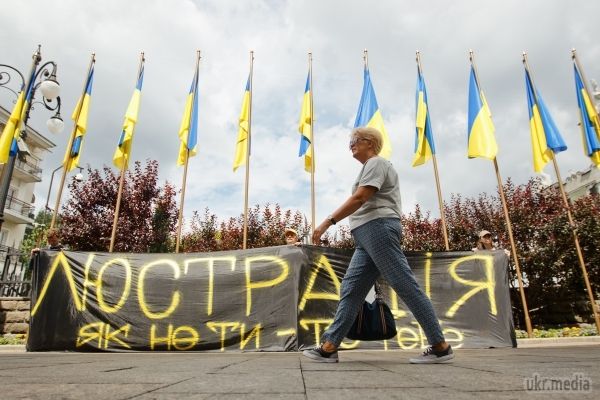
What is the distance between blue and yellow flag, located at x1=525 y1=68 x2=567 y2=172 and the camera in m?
9.41

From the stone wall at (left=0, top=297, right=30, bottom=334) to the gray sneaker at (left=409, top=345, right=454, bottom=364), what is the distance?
353 inches

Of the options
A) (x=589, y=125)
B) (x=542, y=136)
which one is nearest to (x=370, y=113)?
(x=542, y=136)

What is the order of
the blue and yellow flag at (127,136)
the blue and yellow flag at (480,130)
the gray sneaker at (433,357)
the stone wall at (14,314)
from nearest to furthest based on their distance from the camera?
the gray sneaker at (433,357) < the stone wall at (14,314) < the blue and yellow flag at (480,130) < the blue and yellow flag at (127,136)

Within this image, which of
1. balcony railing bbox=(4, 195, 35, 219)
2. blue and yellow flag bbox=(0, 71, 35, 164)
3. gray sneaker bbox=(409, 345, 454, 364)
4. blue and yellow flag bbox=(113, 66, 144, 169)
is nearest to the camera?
gray sneaker bbox=(409, 345, 454, 364)

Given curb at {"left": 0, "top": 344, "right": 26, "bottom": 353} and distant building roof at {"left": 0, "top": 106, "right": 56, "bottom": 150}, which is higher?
distant building roof at {"left": 0, "top": 106, "right": 56, "bottom": 150}

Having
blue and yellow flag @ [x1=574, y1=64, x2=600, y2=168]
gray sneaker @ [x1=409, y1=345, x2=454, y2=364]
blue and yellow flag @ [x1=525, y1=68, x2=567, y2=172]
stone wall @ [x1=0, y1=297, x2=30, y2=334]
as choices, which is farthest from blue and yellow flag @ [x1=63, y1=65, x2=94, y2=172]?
blue and yellow flag @ [x1=574, y1=64, x2=600, y2=168]

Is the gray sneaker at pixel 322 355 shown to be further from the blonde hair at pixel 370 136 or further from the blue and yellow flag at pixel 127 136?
the blue and yellow flag at pixel 127 136

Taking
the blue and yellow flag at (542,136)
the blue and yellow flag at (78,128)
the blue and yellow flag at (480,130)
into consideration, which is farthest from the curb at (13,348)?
the blue and yellow flag at (542,136)

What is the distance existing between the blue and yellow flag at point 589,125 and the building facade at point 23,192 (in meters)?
34.4

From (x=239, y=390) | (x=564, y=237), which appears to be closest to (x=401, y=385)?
(x=239, y=390)

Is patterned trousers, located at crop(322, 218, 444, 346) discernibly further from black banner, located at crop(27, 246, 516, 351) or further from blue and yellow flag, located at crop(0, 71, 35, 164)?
blue and yellow flag, located at crop(0, 71, 35, 164)

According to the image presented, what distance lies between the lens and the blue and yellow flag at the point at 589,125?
968 centimetres

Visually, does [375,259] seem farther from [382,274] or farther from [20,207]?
[20,207]

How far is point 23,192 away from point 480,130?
3605cm
